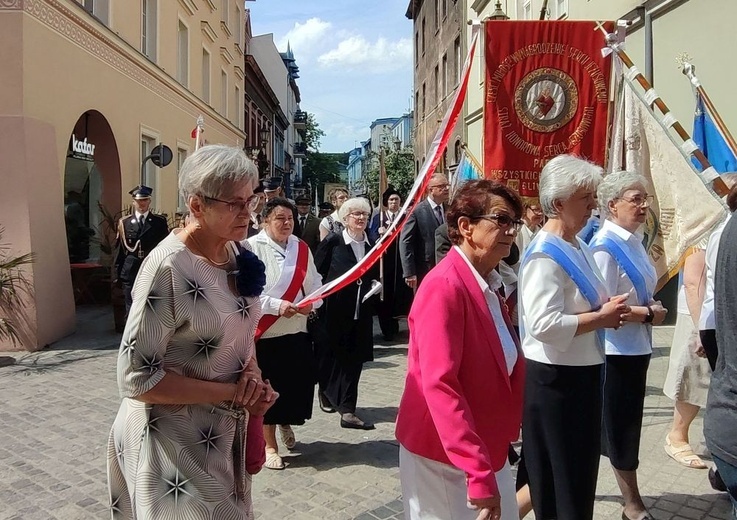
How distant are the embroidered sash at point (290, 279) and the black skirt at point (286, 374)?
149 mm

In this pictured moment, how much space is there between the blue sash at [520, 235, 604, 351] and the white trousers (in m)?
0.98

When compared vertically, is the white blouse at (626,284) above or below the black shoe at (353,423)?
above

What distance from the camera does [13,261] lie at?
802 centimetres

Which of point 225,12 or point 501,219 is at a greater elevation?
point 225,12

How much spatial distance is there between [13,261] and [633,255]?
23.9 ft

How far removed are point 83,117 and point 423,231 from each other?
23.4 feet

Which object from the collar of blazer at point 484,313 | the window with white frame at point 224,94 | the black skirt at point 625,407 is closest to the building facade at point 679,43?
the black skirt at point 625,407

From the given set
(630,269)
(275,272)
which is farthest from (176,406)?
(275,272)

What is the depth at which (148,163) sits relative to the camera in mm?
14562

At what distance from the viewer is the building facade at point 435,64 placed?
77.8ft

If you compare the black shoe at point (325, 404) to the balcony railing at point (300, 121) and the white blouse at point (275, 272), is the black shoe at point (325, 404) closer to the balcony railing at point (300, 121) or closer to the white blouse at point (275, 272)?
the white blouse at point (275, 272)

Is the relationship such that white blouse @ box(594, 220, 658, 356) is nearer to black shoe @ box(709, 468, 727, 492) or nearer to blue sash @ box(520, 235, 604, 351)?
blue sash @ box(520, 235, 604, 351)

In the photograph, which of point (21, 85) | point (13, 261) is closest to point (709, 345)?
point (13, 261)

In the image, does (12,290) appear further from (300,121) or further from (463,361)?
(300,121)
